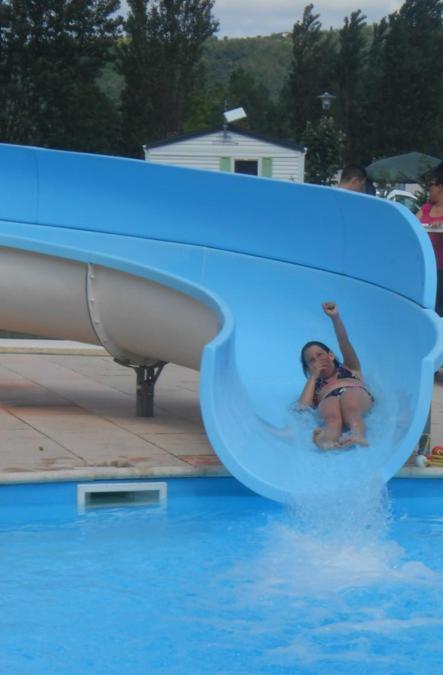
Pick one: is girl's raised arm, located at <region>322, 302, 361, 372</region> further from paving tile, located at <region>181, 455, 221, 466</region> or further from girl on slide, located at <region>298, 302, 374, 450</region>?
paving tile, located at <region>181, 455, 221, 466</region>

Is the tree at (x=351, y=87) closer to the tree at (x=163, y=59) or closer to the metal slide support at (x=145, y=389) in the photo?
the tree at (x=163, y=59)

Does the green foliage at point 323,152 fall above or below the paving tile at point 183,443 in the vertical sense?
above

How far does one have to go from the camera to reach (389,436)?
562cm

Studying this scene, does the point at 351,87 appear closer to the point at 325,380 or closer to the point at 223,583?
the point at 325,380

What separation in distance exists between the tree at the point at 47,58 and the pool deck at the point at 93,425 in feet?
87.0

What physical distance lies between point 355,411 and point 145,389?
160 centimetres

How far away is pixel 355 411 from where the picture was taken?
5.75 metres

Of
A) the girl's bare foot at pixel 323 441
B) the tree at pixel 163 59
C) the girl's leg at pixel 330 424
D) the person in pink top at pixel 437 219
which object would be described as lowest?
the girl's bare foot at pixel 323 441

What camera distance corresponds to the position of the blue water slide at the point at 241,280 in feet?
18.8

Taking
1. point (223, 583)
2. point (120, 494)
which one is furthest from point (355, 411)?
point (223, 583)

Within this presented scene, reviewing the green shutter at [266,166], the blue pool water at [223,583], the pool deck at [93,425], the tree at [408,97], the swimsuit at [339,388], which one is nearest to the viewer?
the blue pool water at [223,583]

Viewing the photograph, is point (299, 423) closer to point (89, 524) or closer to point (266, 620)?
point (89, 524)

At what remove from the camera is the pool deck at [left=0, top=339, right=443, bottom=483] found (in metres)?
5.44

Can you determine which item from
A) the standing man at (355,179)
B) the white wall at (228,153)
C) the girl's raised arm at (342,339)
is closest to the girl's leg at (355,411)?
the girl's raised arm at (342,339)
